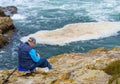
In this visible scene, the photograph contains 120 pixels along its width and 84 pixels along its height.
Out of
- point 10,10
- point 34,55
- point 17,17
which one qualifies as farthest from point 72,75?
point 10,10

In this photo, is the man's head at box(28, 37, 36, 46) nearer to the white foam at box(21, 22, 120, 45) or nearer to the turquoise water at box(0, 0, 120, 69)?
the turquoise water at box(0, 0, 120, 69)

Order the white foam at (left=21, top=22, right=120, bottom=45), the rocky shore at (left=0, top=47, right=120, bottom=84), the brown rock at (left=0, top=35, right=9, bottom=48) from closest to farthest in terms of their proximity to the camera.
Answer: the rocky shore at (left=0, top=47, right=120, bottom=84)
the brown rock at (left=0, top=35, right=9, bottom=48)
the white foam at (left=21, top=22, right=120, bottom=45)

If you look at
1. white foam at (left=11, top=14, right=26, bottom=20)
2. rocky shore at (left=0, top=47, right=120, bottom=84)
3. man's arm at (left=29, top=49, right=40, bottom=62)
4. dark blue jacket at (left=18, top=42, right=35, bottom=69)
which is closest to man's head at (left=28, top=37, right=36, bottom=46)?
dark blue jacket at (left=18, top=42, right=35, bottom=69)

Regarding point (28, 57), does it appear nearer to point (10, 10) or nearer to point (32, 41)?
point (32, 41)

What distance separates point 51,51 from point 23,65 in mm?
21437

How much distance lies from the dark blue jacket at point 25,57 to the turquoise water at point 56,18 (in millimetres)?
17320

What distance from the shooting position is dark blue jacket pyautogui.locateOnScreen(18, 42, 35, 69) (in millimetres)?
12758

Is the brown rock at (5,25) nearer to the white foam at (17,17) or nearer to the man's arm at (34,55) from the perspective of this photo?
the white foam at (17,17)

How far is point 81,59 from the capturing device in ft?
52.0

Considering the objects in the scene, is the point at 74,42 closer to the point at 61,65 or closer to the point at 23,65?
the point at 61,65

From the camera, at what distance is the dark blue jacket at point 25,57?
41.9 ft

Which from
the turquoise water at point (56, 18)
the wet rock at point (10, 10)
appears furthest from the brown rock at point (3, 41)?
the wet rock at point (10, 10)

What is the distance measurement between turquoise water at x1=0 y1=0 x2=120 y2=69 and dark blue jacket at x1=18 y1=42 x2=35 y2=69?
17.3 metres

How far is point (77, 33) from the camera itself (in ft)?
137
